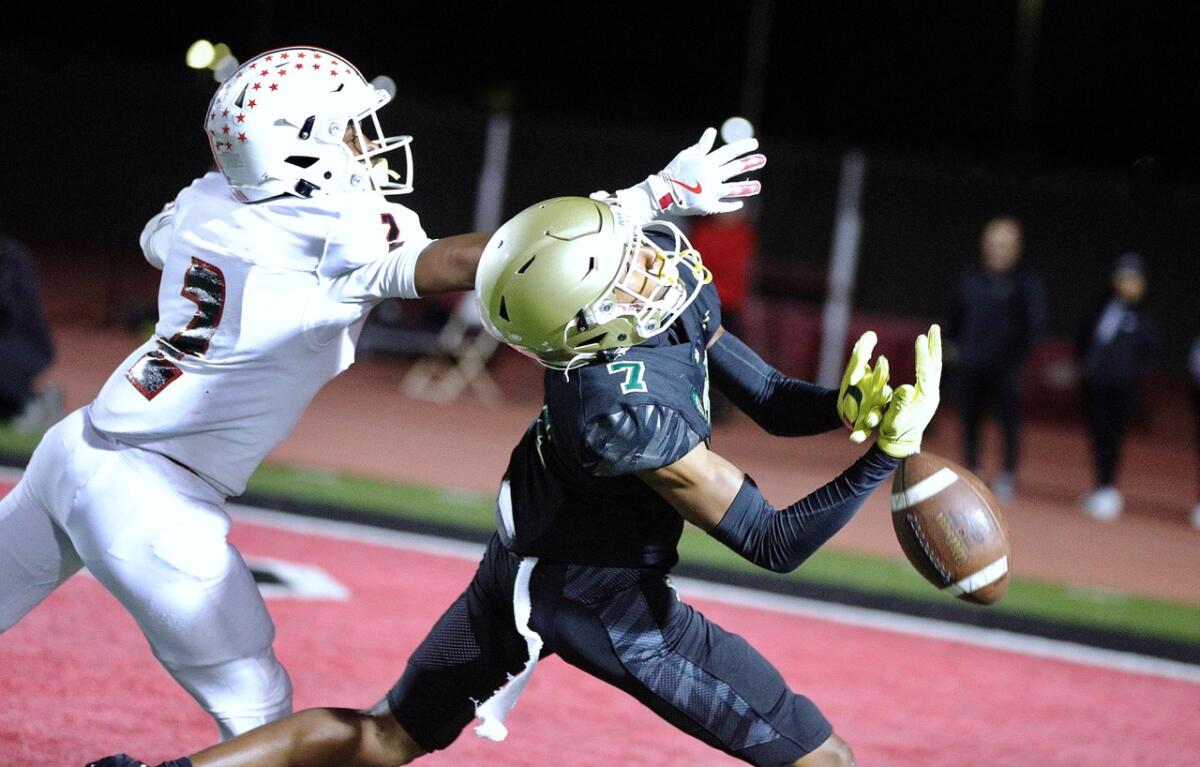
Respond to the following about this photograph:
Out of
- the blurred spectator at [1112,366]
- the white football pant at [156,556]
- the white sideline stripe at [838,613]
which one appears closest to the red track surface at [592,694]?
the white sideline stripe at [838,613]

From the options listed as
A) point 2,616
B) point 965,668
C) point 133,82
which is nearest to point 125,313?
point 133,82

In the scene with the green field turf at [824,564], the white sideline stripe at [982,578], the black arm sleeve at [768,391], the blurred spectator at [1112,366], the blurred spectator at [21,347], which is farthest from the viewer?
the blurred spectator at [1112,366]

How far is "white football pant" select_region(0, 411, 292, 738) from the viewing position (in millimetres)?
3098

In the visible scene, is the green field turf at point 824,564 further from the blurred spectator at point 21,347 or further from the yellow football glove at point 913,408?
the yellow football glove at point 913,408

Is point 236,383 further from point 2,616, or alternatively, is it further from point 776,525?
point 776,525

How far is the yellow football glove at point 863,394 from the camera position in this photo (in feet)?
9.78

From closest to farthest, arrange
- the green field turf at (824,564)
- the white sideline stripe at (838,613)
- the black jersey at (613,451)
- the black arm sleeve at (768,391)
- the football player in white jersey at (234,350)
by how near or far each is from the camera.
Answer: the black jersey at (613,451) → the football player in white jersey at (234,350) → the black arm sleeve at (768,391) → the white sideline stripe at (838,613) → the green field turf at (824,564)

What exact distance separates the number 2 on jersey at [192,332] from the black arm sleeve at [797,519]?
119 cm

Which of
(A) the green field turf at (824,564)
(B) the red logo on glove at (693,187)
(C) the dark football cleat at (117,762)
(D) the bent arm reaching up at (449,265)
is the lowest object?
(A) the green field turf at (824,564)

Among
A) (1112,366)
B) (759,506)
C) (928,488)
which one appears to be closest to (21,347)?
(759,506)

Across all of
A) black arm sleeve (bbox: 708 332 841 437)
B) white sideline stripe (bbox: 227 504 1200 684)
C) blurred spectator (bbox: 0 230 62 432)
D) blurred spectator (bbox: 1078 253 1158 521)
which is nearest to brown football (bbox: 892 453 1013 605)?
black arm sleeve (bbox: 708 332 841 437)

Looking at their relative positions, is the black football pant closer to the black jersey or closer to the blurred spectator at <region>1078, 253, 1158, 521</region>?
the black jersey

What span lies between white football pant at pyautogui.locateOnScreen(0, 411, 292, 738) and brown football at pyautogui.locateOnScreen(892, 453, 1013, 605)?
4.74 ft

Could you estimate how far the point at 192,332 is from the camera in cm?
319
